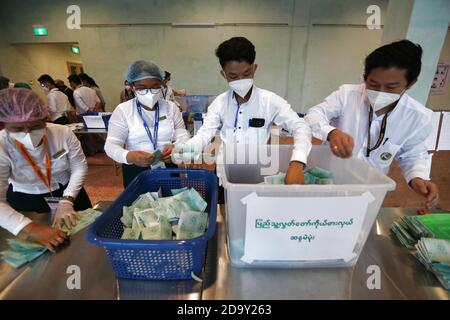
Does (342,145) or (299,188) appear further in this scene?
(342,145)

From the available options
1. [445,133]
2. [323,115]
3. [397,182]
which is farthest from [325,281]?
[397,182]

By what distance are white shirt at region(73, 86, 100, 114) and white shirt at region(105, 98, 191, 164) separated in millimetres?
3511

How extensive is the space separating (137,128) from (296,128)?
102 centimetres

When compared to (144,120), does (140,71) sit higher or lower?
higher

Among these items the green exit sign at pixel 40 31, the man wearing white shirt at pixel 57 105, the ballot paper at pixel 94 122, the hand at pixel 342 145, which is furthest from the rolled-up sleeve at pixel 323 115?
the green exit sign at pixel 40 31

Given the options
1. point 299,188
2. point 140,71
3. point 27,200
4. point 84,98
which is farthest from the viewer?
point 84,98

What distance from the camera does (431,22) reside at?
6.37 ft

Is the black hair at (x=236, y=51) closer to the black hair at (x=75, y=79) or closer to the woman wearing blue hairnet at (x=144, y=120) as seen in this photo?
the woman wearing blue hairnet at (x=144, y=120)

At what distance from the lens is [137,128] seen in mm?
1502

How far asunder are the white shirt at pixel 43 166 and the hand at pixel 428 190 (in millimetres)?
1674

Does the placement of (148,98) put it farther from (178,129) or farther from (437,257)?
(437,257)
